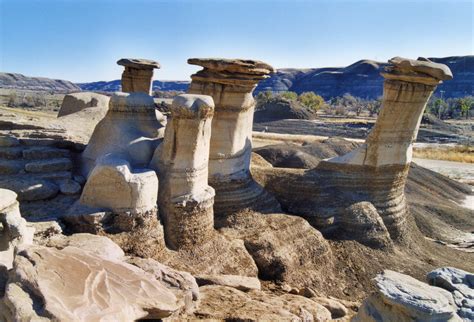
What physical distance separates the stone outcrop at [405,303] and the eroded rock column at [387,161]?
4.87 meters

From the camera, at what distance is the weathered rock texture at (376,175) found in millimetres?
8953

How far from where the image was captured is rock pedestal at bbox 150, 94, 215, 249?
647 centimetres

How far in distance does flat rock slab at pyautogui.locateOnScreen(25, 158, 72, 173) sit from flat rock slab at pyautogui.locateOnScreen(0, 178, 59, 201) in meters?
0.26

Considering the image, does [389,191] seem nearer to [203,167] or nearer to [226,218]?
[226,218]

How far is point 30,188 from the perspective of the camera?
614 centimetres

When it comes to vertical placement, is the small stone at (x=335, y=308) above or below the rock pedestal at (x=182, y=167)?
below

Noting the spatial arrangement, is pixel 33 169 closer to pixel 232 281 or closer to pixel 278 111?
pixel 232 281

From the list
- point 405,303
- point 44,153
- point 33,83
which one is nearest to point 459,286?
point 405,303

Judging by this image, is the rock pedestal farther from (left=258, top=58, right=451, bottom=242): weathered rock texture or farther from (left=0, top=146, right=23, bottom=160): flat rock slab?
(left=258, top=58, right=451, bottom=242): weathered rock texture

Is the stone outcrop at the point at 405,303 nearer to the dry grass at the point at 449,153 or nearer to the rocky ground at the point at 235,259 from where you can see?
the rocky ground at the point at 235,259

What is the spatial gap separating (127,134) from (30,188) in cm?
163

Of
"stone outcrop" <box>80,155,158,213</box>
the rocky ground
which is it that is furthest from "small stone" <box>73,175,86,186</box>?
"stone outcrop" <box>80,155,158,213</box>

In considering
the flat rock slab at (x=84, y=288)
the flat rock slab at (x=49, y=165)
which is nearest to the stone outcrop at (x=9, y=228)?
the flat rock slab at (x=84, y=288)

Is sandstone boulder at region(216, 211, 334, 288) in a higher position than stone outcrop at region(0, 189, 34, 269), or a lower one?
lower
